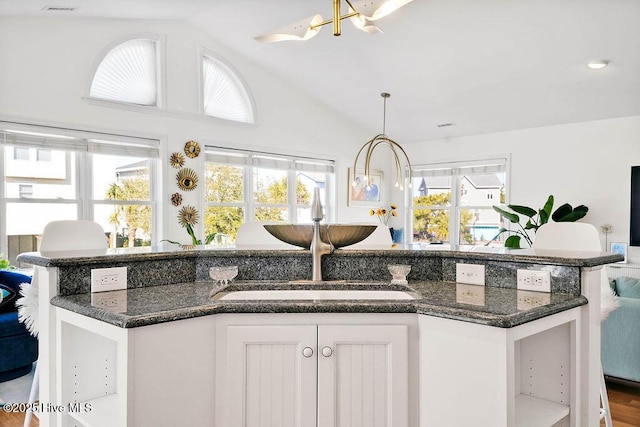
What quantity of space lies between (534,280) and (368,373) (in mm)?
794

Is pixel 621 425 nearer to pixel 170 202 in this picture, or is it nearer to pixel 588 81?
pixel 588 81

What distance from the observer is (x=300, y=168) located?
21.7 ft

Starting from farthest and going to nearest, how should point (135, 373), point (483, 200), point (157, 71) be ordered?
point (483, 200) → point (157, 71) → point (135, 373)

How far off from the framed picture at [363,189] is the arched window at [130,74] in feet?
10.4

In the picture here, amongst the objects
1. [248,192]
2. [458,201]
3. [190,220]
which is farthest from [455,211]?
[190,220]

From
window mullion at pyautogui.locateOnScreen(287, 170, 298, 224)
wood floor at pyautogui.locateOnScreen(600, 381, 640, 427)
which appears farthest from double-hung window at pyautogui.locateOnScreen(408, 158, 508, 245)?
wood floor at pyautogui.locateOnScreen(600, 381, 640, 427)

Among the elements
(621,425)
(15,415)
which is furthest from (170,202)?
(621,425)

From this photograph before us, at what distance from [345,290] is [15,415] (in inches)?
92.8

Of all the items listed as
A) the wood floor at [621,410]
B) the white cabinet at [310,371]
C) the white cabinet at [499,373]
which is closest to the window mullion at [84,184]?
the wood floor at [621,410]

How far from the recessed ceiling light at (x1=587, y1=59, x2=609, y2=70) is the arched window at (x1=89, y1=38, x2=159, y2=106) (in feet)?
14.8

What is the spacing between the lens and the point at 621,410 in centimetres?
289

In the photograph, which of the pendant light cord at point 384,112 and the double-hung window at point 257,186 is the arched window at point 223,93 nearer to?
the double-hung window at point 257,186

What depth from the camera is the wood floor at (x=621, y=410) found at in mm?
2697

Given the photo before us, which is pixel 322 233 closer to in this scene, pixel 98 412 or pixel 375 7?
pixel 98 412
